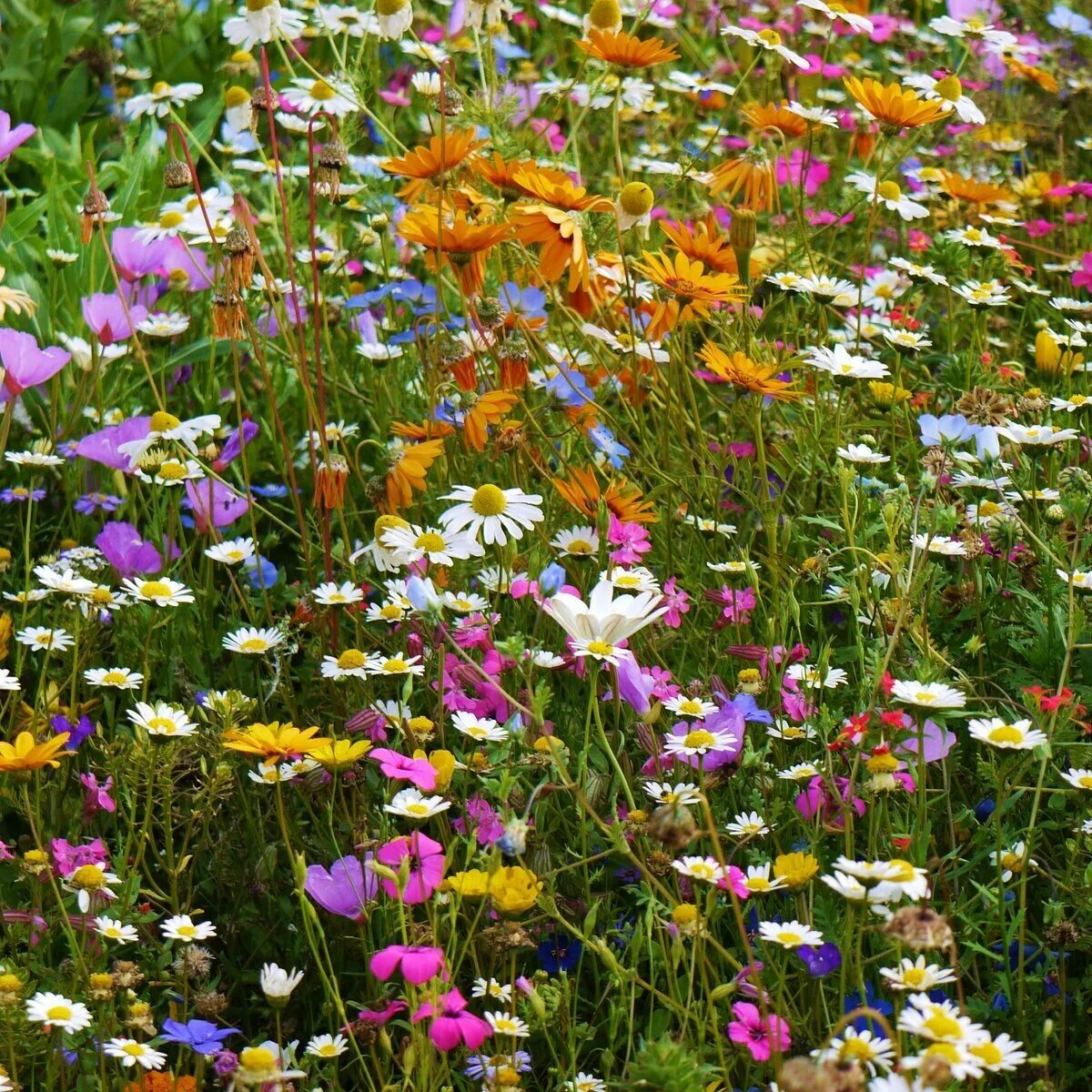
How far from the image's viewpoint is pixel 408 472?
5.73 feet

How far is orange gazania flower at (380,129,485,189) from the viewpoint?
68.5 inches

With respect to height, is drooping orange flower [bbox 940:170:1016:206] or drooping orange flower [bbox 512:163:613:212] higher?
drooping orange flower [bbox 512:163:613:212]

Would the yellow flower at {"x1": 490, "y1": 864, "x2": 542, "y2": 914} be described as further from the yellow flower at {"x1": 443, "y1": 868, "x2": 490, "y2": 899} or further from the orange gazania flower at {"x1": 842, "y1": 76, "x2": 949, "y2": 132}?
the orange gazania flower at {"x1": 842, "y1": 76, "x2": 949, "y2": 132}

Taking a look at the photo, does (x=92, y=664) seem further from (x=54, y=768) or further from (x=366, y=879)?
(x=366, y=879)

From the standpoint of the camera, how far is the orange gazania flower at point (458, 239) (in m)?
1.69

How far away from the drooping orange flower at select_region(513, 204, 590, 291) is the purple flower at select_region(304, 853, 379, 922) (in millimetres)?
684

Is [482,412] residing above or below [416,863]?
above

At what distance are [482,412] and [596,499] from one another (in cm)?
16

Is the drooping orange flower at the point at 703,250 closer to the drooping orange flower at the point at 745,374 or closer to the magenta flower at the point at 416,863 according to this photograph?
the drooping orange flower at the point at 745,374

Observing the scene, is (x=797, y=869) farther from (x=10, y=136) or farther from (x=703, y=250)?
(x=10, y=136)

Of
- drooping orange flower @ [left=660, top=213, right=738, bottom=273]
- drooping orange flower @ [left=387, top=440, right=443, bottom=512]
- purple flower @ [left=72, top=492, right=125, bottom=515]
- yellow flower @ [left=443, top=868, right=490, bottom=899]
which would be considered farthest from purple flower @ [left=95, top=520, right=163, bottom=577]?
yellow flower @ [left=443, top=868, right=490, bottom=899]

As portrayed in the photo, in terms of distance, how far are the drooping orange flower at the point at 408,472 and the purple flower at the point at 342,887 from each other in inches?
18.9

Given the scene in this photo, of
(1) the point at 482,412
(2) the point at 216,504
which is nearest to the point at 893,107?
(1) the point at 482,412

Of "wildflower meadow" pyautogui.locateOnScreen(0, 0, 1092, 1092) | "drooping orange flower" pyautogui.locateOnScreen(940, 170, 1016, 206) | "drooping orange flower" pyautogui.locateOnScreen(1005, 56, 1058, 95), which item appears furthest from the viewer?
"drooping orange flower" pyautogui.locateOnScreen(1005, 56, 1058, 95)
